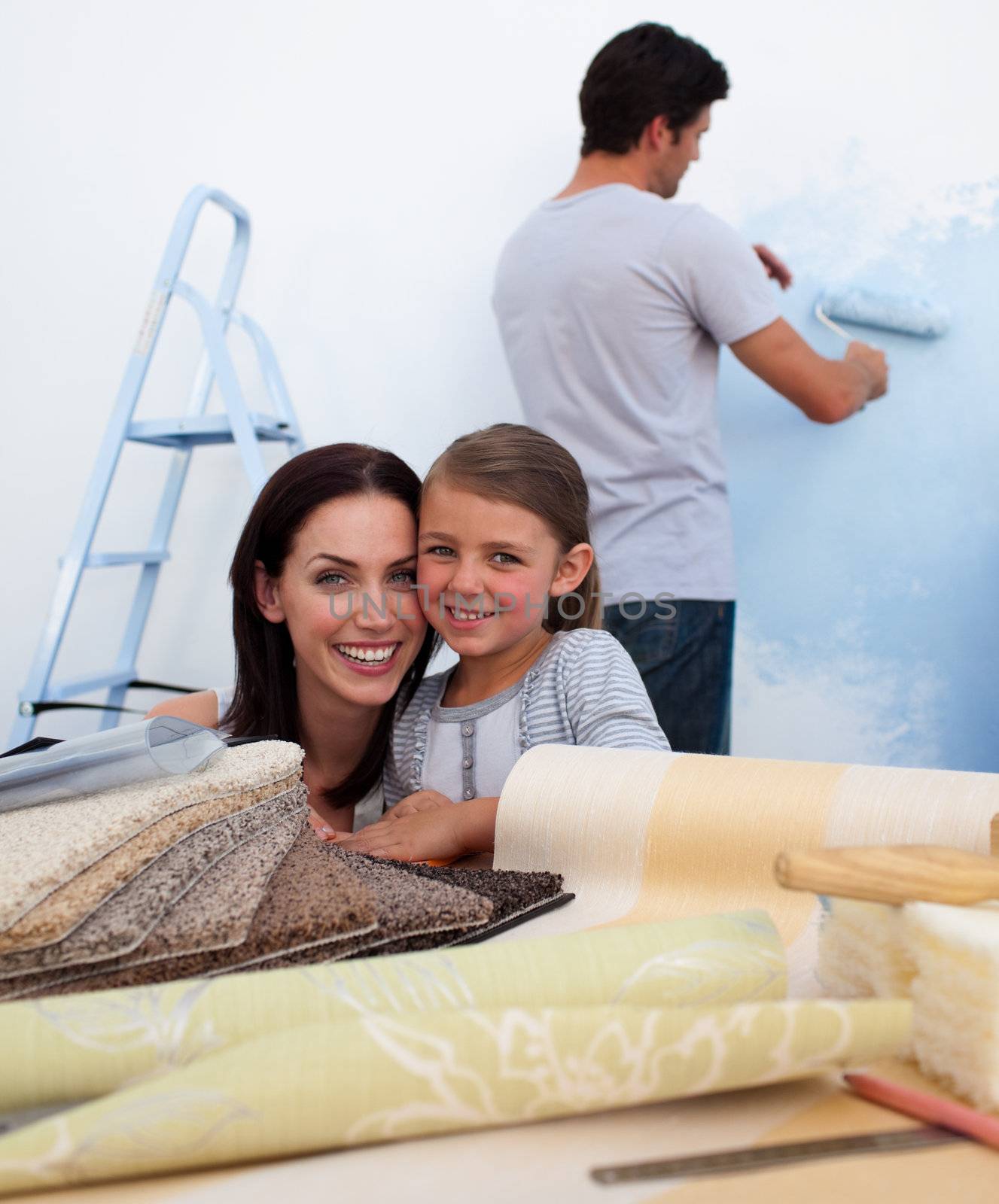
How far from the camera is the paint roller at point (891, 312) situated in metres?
1.99

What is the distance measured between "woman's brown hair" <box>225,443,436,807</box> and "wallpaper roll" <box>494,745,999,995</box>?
594 millimetres

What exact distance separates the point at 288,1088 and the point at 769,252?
1785mm

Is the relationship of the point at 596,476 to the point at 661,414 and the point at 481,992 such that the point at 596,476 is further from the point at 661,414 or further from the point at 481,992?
the point at 481,992

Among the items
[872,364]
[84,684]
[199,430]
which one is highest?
[872,364]

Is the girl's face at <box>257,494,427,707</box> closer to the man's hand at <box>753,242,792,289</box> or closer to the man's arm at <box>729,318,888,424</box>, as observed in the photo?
the man's arm at <box>729,318,888,424</box>

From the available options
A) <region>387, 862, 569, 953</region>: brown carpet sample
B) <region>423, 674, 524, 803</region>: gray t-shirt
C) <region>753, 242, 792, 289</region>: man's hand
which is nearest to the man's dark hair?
<region>753, 242, 792, 289</region>: man's hand

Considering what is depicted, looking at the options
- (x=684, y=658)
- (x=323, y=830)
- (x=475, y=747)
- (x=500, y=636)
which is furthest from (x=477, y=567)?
(x=684, y=658)

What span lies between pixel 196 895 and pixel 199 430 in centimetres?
156

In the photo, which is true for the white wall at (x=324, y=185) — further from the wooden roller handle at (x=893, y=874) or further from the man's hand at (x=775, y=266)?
the wooden roller handle at (x=893, y=874)

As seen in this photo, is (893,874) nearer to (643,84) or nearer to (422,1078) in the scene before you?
(422,1078)

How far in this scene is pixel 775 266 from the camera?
6.19ft

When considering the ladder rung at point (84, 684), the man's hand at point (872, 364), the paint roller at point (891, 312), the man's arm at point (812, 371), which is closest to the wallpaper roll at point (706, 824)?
the man's arm at point (812, 371)

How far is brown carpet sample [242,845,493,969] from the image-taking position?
0.49 metres

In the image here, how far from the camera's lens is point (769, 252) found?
1.87 meters
